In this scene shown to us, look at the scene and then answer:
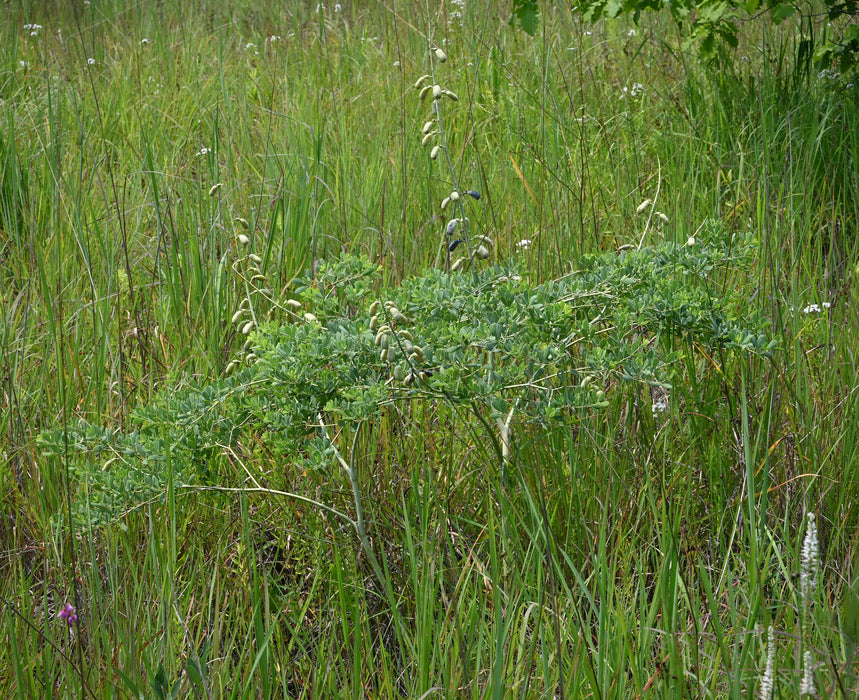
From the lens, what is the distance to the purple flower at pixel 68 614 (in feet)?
4.33

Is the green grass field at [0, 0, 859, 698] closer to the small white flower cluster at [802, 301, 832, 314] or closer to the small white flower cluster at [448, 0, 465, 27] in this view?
the small white flower cluster at [802, 301, 832, 314]

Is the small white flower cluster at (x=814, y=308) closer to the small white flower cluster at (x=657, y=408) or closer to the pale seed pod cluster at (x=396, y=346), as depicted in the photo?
the small white flower cluster at (x=657, y=408)

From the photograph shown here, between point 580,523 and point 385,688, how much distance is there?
489mm

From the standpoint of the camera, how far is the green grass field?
126cm

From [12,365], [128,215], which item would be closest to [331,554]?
[12,365]

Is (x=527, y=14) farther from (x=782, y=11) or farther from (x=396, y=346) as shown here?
(x=396, y=346)

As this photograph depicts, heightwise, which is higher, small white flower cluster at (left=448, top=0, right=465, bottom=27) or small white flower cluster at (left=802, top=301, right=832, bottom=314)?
small white flower cluster at (left=448, top=0, right=465, bottom=27)

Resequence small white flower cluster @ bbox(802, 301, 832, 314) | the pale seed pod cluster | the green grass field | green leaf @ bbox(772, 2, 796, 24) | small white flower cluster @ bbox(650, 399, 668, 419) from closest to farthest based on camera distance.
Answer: the green grass field
the pale seed pod cluster
small white flower cluster @ bbox(650, 399, 668, 419)
small white flower cluster @ bbox(802, 301, 832, 314)
green leaf @ bbox(772, 2, 796, 24)

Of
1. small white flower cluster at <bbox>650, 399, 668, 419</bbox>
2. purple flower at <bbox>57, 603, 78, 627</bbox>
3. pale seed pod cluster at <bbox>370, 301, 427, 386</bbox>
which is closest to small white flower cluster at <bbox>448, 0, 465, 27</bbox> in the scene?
small white flower cluster at <bbox>650, 399, 668, 419</bbox>

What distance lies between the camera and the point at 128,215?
2.94 m

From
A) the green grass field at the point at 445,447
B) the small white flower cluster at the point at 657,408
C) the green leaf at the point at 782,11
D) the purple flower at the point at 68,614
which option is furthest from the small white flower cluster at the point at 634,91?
the purple flower at the point at 68,614

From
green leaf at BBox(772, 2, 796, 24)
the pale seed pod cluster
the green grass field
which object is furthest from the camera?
green leaf at BBox(772, 2, 796, 24)

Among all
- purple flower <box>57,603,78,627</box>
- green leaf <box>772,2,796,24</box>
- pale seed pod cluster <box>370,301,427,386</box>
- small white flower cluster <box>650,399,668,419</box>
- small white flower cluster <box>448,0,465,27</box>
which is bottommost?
purple flower <box>57,603,78,627</box>

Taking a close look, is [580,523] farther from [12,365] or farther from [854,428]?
[12,365]
